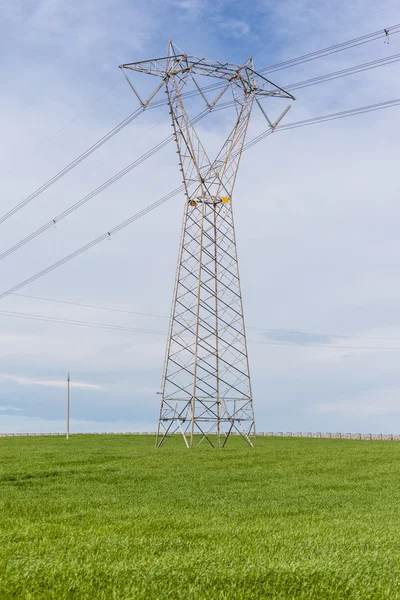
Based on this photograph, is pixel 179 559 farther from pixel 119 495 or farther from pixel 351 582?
pixel 119 495

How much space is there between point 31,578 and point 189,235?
1047 inches

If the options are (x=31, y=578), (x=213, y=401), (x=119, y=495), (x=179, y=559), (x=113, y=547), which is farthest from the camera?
(x=213, y=401)

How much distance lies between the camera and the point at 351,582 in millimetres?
8594

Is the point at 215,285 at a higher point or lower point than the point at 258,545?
higher

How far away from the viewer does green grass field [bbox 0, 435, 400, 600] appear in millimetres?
8258

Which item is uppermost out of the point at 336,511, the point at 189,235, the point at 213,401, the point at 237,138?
the point at 237,138

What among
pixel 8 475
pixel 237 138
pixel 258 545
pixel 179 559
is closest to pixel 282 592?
pixel 179 559

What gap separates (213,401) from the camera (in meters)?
33.1

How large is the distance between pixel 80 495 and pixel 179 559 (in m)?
10.2

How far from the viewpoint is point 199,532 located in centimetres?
1173

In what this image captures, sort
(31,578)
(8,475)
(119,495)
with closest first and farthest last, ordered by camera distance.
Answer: (31,578) → (119,495) → (8,475)

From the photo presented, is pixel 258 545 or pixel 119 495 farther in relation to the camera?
pixel 119 495

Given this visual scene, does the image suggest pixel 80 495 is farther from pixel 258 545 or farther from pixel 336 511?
pixel 258 545

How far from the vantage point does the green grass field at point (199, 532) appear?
8258 millimetres
